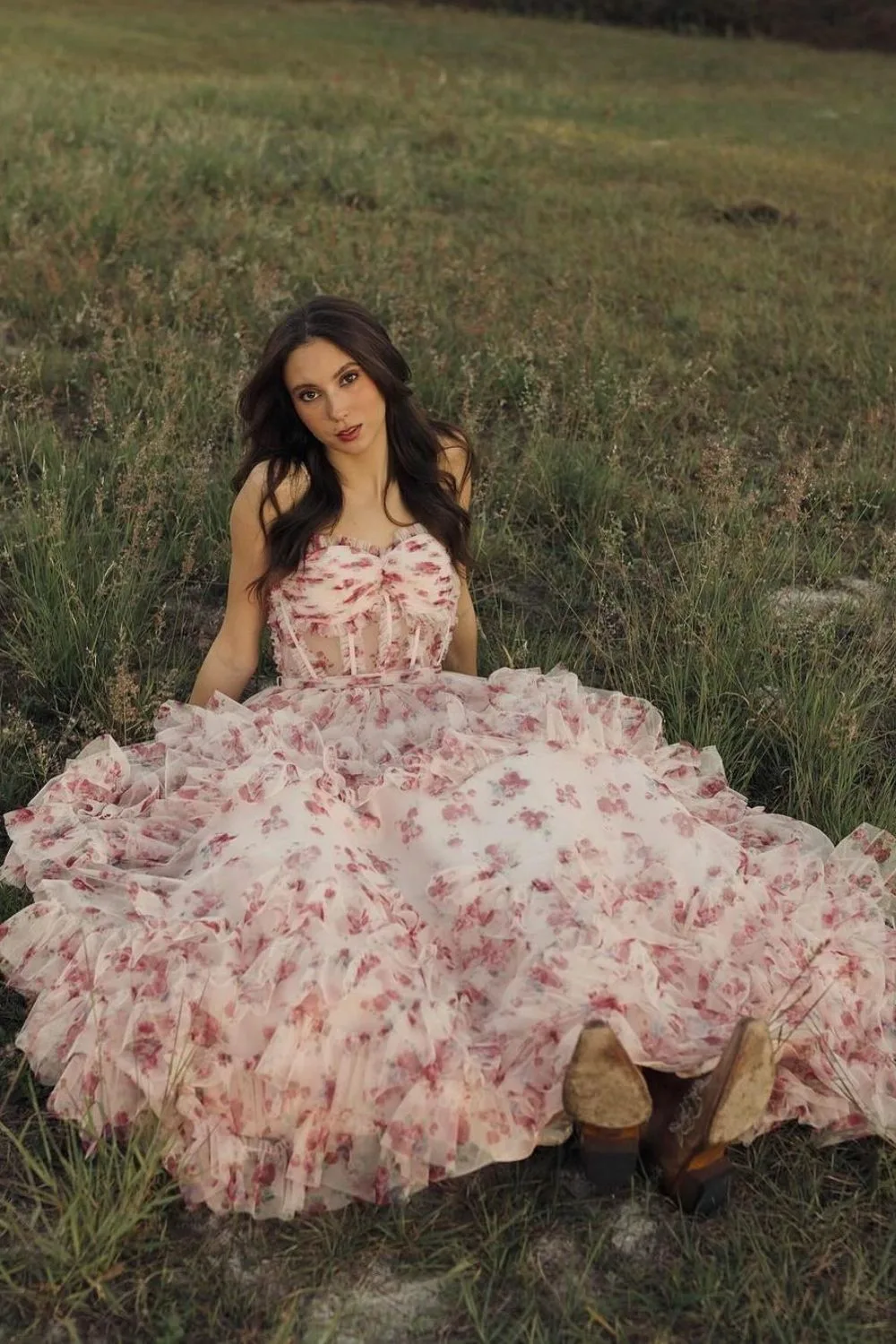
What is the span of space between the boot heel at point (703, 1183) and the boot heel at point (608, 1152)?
0.31 ft

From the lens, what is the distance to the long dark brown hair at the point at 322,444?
3328 millimetres

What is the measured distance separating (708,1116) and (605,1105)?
0.18m

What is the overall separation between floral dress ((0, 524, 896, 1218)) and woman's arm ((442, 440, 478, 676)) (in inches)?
24.5

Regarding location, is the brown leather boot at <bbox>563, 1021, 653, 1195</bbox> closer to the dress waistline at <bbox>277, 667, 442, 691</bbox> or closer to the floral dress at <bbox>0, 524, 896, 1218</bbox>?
the floral dress at <bbox>0, 524, 896, 1218</bbox>

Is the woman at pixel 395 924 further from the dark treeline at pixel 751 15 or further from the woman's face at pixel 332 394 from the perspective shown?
the dark treeline at pixel 751 15

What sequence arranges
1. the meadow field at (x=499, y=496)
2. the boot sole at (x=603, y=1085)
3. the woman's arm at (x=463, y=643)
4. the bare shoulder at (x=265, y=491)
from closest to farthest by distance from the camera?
the boot sole at (x=603, y=1085) → the meadow field at (x=499, y=496) → the bare shoulder at (x=265, y=491) → the woman's arm at (x=463, y=643)

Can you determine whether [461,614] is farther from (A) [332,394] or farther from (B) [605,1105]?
(B) [605,1105]

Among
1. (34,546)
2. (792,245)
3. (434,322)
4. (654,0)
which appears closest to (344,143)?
(792,245)

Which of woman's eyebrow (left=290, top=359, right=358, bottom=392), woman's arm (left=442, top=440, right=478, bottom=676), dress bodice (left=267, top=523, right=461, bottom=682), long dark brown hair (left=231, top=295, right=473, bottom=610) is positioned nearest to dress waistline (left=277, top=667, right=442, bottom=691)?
dress bodice (left=267, top=523, right=461, bottom=682)

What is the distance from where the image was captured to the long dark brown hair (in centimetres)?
333

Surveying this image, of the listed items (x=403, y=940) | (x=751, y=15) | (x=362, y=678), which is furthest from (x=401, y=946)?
(x=751, y=15)

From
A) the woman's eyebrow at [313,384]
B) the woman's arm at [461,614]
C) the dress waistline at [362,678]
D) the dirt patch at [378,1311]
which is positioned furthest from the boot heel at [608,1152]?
the woman's eyebrow at [313,384]

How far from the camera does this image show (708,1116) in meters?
2.31

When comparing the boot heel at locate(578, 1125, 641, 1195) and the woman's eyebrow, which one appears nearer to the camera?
the boot heel at locate(578, 1125, 641, 1195)
